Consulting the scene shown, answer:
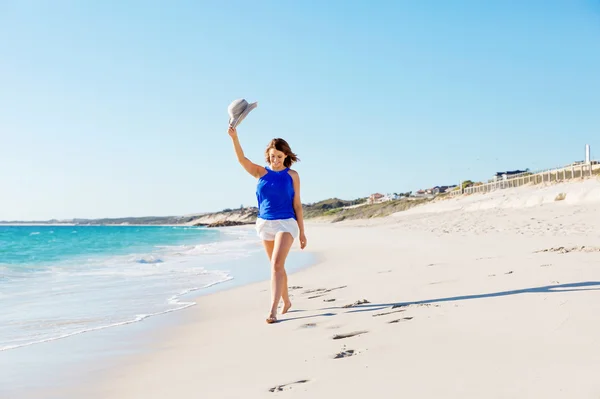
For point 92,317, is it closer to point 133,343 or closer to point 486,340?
point 133,343

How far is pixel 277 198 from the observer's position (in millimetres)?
5043

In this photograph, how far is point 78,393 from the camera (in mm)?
3197

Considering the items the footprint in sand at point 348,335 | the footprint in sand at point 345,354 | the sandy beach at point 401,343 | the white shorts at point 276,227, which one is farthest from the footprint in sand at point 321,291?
the footprint in sand at point 345,354

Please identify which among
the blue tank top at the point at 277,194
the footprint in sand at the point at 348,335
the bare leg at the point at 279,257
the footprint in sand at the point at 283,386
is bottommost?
the footprint in sand at the point at 348,335

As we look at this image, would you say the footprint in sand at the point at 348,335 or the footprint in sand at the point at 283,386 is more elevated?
the footprint in sand at the point at 283,386

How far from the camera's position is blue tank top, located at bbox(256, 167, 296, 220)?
5043 mm

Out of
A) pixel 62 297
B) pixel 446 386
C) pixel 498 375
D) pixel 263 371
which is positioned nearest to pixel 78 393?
pixel 263 371

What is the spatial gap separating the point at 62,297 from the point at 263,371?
20.3ft

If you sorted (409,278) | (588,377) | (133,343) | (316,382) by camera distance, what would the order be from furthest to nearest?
(409,278) → (133,343) → (316,382) → (588,377)

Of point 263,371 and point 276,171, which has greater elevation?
point 276,171

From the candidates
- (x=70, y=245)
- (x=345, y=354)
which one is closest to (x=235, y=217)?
(x=70, y=245)

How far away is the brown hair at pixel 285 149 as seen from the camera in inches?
200

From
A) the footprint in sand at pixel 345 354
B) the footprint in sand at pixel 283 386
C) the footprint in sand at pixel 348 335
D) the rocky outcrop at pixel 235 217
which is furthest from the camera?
the rocky outcrop at pixel 235 217

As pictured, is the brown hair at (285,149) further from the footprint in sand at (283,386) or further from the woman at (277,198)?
the footprint in sand at (283,386)
